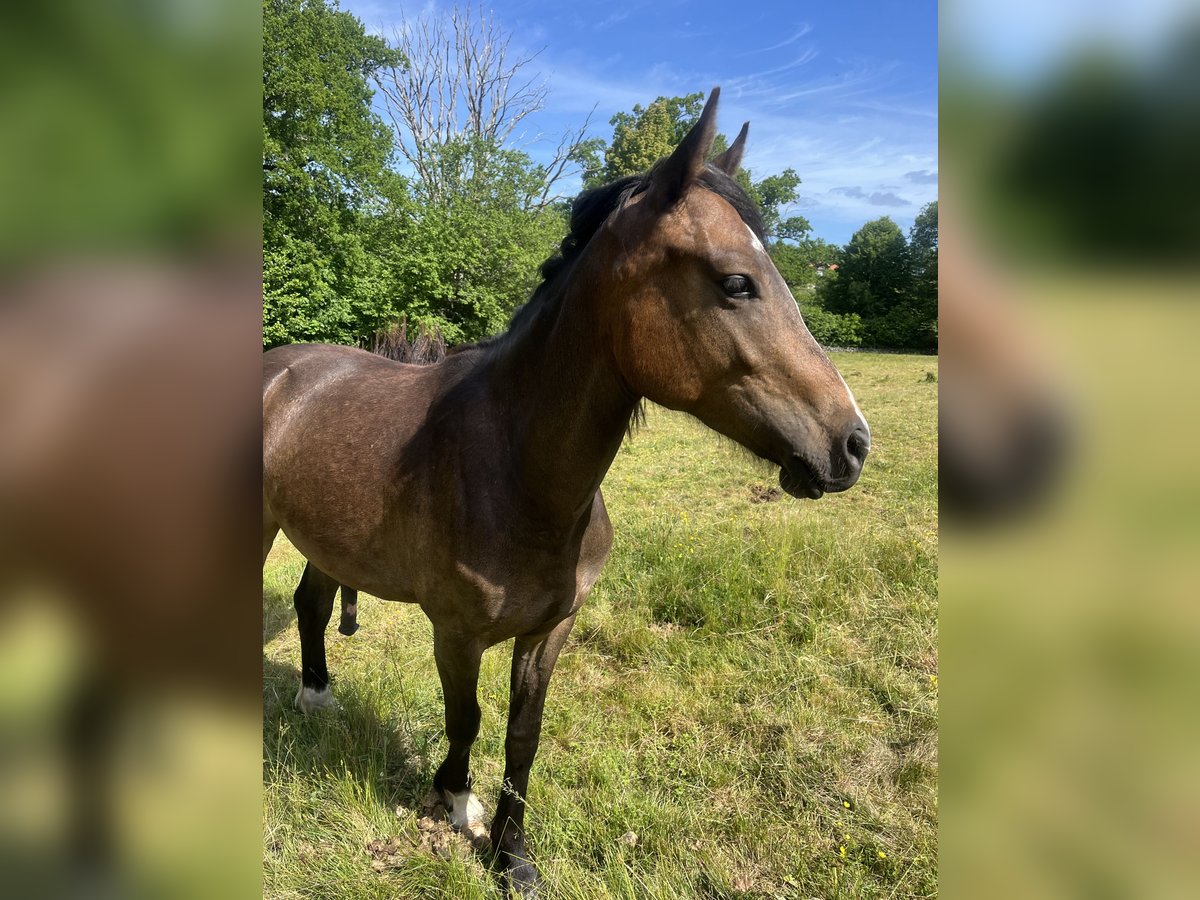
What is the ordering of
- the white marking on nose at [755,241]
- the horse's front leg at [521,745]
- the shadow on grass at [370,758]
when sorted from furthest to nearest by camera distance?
the shadow on grass at [370,758] < the horse's front leg at [521,745] < the white marking on nose at [755,241]

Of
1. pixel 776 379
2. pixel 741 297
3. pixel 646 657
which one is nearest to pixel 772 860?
pixel 646 657

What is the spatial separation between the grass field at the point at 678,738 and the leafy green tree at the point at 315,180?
390 cm

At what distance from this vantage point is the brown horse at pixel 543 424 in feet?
4.92

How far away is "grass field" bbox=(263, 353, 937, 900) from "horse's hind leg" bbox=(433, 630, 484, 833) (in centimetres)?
14

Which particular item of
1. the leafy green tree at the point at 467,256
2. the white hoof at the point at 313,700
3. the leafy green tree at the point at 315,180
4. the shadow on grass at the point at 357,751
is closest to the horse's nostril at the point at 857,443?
the shadow on grass at the point at 357,751

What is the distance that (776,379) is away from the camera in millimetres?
1477

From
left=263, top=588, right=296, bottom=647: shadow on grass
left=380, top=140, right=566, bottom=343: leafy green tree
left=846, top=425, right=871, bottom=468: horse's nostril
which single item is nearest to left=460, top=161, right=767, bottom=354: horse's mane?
left=846, top=425, right=871, bottom=468: horse's nostril

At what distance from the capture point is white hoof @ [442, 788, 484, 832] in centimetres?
247

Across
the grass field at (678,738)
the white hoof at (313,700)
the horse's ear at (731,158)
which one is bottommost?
the white hoof at (313,700)

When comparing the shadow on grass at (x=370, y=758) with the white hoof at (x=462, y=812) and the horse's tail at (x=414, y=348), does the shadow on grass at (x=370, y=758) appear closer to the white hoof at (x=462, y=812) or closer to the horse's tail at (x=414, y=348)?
the white hoof at (x=462, y=812)

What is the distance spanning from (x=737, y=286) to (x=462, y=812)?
90.2 inches
